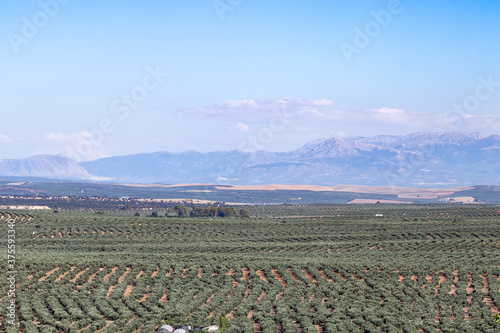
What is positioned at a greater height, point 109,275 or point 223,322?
point 109,275

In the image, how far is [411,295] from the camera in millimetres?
38156

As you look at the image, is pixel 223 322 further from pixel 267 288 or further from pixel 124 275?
pixel 124 275

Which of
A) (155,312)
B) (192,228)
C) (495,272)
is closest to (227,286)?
(155,312)

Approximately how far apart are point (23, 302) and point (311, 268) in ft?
66.6

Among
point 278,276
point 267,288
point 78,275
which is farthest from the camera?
point 278,276

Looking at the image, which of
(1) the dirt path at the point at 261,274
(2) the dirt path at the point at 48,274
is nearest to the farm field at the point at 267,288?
(1) the dirt path at the point at 261,274

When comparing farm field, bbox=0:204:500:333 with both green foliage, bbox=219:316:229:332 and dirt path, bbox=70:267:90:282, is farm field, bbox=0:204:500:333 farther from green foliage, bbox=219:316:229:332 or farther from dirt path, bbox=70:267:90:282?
green foliage, bbox=219:316:229:332

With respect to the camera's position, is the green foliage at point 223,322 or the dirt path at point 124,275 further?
the dirt path at point 124,275

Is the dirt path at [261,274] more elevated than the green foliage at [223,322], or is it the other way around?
the dirt path at [261,274]

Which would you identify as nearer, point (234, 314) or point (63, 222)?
point (234, 314)

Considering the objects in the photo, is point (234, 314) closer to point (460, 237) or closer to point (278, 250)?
point (278, 250)
